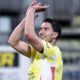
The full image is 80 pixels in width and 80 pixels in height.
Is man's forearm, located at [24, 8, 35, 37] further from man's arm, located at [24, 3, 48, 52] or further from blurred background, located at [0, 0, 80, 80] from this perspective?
blurred background, located at [0, 0, 80, 80]

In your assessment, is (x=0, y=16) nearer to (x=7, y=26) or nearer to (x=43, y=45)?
(x=7, y=26)

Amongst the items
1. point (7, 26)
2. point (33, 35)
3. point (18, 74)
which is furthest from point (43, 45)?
point (7, 26)

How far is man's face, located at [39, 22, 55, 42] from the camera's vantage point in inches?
314

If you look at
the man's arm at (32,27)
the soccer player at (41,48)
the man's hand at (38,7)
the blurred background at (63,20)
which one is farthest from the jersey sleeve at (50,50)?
the blurred background at (63,20)

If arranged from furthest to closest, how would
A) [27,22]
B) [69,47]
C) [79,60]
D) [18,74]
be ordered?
[69,47] → [79,60] → [18,74] → [27,22]

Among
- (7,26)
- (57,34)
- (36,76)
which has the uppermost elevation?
(7,26)

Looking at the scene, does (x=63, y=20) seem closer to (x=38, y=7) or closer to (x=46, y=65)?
(x=46, y=65)

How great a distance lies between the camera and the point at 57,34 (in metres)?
8.14

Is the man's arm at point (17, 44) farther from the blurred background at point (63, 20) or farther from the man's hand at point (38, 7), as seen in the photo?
the blurred background at point (63, 20)

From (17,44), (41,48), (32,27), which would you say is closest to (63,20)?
(17,44)

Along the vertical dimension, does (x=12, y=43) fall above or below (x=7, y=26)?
below

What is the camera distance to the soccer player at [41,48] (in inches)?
307

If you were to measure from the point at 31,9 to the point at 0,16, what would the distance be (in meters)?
23.6

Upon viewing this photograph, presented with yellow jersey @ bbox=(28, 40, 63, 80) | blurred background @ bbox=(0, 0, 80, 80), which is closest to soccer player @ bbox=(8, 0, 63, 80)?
yellow jersey @ bbox=(28, 40, 63, 80)
